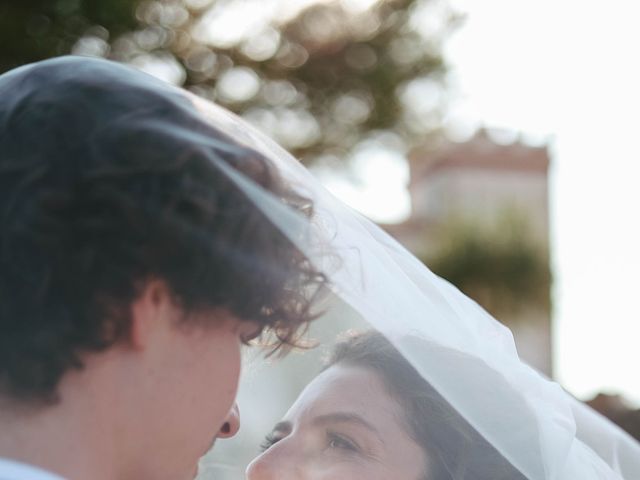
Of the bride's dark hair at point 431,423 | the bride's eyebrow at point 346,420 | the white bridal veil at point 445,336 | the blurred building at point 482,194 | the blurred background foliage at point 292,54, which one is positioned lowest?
the blurred building at point 482,194

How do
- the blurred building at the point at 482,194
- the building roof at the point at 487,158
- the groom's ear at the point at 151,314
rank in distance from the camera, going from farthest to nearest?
the building roof at the point at 487,158, the blurred building at the point at 482,194, the groom's ear at the point at 151,314

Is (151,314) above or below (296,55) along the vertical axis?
above

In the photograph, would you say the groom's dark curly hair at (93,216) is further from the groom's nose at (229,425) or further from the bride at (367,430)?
the bride at (367,430)

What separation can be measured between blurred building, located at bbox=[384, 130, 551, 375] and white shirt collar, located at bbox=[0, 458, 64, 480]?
15495mm

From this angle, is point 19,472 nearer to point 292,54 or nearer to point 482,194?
point 292,54

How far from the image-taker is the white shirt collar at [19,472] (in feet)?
3.94

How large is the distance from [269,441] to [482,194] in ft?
53.1

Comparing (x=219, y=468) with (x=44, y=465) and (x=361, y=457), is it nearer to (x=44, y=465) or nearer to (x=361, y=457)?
(x=361, y=457)

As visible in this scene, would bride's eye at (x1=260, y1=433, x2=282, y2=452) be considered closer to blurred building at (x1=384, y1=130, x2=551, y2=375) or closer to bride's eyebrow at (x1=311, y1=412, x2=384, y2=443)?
bride's eyebrow at (x1=311, y1=412, x2=384, y2=443)

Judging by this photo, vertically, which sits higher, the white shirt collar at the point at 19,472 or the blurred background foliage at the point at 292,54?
the white shirt collar at the point at 19,472

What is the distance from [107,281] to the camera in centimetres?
130

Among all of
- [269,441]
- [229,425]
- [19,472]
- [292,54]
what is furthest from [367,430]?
[292,54]

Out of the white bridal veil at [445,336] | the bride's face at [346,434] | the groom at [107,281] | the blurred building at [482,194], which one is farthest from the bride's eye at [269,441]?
the blurred building at [482,194]

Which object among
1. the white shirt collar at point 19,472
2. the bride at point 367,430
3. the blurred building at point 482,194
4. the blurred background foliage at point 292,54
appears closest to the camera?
the white shirt collar at point 19,472
